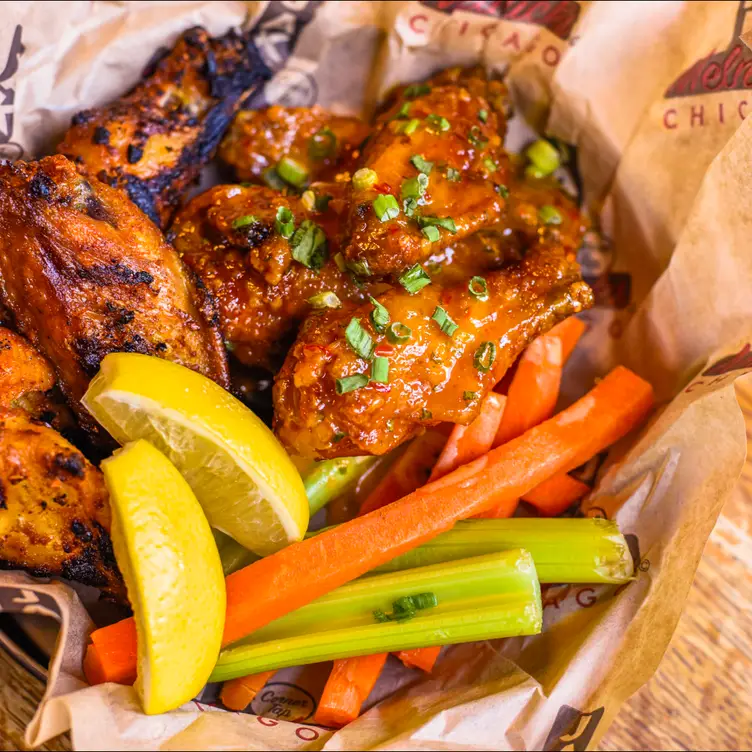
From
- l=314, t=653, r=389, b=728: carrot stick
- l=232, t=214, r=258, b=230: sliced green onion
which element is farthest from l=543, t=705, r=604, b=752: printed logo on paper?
l=232, t=214, r=258, b=230: sliced green onion

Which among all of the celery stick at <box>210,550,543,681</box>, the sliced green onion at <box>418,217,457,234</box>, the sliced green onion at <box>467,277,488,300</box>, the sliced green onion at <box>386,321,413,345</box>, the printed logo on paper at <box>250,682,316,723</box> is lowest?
the printed logo on paper at <box>250,682,316,723</box>

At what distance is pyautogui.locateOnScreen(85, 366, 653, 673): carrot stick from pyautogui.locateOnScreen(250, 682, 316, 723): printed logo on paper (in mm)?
294

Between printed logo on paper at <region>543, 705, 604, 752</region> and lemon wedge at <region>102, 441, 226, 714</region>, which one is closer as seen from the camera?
lemon wedge at <region>102, 441, 226, 714</region>

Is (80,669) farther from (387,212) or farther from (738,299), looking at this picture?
(738,299)

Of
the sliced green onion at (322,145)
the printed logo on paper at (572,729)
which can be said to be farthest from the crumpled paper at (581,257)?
the sliced green onion at (322,145)

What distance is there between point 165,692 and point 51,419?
917 millimetres

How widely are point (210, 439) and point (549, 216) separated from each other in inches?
63.5

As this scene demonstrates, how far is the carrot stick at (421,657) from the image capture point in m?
2.31

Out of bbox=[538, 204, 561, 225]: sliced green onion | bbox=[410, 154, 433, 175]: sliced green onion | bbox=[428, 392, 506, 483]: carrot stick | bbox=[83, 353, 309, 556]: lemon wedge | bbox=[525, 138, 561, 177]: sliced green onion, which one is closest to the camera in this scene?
Result: bbox=[83, 353, 309, 556]: lemon wedge

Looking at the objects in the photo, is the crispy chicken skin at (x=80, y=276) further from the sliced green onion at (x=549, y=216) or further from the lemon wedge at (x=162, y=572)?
the sliced green onion at (x=549, y=216)

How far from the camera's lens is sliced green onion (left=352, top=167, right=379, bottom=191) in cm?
232

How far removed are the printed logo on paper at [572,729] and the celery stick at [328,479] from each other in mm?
996

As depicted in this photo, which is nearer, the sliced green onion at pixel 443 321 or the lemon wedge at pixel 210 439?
the lemon wedge at pixel 210 439

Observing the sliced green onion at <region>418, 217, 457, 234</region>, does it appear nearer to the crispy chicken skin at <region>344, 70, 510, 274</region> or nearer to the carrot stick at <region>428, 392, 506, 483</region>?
the crispy chicken skin at <region>344, 70, 510, 274</region>
